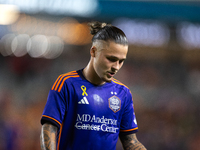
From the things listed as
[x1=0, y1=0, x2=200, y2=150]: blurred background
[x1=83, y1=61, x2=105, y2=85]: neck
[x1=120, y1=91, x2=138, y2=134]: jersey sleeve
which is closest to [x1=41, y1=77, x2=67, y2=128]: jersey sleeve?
[x1=83, y1=61, x2=105, y2=85]: neck

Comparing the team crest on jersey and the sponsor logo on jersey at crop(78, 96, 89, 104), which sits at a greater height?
the sponsor logo on jersey at crop(78, 96, 89, 104)

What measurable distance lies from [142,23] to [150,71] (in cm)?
229

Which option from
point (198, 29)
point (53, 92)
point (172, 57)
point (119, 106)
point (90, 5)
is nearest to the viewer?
point (53, 92)

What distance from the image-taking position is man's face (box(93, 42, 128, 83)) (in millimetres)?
2281

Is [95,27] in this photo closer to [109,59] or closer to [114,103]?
[109,59]

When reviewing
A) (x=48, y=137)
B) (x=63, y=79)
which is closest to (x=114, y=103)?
(x=63, y=79)

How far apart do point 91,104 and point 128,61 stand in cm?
912

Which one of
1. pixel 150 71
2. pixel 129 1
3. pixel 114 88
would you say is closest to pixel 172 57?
pixel 150 71

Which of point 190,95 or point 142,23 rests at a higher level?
point 142,23

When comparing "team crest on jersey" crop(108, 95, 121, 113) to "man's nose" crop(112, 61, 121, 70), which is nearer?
"man's nose" crop(112, 61, 121, 70)

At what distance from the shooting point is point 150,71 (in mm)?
10922

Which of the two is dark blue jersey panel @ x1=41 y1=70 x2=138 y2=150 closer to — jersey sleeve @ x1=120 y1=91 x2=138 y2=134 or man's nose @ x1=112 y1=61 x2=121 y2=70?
jersey sleeve @ x1=120 y1=91 x2=138 y2=134

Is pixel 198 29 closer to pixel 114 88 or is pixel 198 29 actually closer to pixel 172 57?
pixel 172 57

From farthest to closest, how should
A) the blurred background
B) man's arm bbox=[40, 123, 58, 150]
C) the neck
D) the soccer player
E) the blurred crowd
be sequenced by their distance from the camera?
the blurred crowd → the blurred background → the neck → the soccer player → man's arm bbox=[40, 123, 58, 150]
